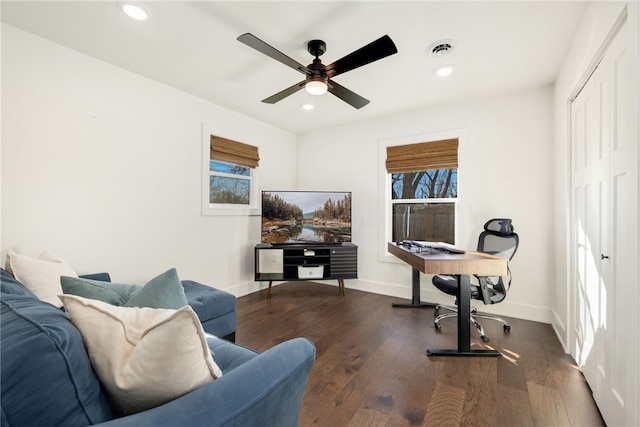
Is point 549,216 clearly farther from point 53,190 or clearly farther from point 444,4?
point 53,190

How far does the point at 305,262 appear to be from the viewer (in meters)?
3.76

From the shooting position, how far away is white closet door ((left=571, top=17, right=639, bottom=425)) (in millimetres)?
1231

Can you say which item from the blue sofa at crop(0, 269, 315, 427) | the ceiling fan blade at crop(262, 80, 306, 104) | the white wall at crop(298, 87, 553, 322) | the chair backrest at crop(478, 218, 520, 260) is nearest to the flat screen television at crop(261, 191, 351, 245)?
the white wall at crop(298, 87, 553, 322)

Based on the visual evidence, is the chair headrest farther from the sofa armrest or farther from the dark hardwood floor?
the sofa armrest

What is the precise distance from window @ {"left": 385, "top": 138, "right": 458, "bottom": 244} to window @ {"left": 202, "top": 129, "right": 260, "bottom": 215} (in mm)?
1912

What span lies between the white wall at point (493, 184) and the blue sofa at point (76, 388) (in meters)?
3.01

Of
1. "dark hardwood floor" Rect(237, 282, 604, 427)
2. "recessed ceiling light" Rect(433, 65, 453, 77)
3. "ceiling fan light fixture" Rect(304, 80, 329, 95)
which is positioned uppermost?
"recessed ceiling light" Rect(433, 65, 453, 77)

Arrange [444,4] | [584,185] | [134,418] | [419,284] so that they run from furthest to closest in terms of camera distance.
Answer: [419,284]
[584,185]
[444,4]
[134,418]

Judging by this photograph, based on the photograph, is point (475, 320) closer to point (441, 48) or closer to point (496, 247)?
point (496, 247)

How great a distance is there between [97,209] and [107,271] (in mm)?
568

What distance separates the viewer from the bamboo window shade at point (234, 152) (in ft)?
11.3

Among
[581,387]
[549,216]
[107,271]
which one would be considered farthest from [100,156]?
[549,216]

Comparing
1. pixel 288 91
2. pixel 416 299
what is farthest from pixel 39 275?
pixel 416 299

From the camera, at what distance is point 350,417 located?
1.54 m
